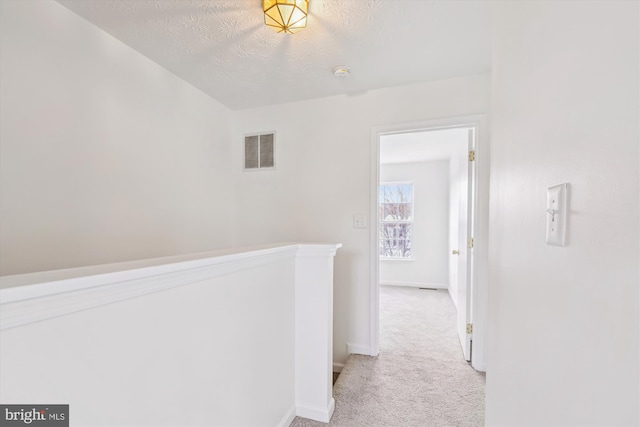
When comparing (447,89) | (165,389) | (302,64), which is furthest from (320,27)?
(165,389)

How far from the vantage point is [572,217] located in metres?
0.49

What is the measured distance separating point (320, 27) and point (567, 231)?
169cm

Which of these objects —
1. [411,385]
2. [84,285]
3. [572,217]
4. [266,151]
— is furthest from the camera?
[266,151]

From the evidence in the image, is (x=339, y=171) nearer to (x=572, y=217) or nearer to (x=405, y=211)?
(x=572, y=217)

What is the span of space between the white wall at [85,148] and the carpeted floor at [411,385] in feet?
5.34

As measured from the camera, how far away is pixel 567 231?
50cm

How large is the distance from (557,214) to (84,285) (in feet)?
3.29

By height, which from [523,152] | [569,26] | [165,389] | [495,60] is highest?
[495,60]

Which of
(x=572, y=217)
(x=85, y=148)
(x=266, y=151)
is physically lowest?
(x=572, y=217)

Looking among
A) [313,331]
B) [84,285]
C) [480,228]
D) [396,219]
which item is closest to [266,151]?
[313,331]

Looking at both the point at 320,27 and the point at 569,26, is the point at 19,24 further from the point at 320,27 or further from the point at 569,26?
the point at 569,26

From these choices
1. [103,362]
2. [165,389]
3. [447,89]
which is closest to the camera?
[103,362]

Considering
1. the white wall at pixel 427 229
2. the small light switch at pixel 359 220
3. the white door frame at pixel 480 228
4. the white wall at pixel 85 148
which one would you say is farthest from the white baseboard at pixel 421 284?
the white wall at pixel 85 148

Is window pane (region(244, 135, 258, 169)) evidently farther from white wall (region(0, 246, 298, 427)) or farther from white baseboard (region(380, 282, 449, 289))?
white baseboard (region(380, 282, 449, 289))
